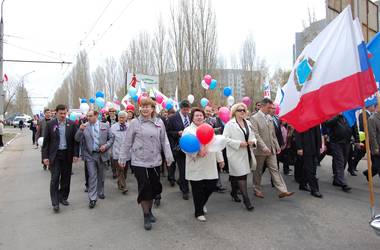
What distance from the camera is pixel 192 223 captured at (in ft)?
17.0

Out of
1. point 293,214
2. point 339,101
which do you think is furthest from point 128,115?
point 339,101

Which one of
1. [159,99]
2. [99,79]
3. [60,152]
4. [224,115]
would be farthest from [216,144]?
[99,79]

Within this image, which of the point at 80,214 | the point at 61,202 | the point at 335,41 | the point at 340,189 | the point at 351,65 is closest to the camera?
the point at 351,65

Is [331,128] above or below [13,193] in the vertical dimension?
above

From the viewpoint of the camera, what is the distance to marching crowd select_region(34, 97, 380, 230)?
5.16m

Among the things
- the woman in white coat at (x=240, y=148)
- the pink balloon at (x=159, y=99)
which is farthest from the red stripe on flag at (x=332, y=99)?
the pink balloon at (x=159, y=99)

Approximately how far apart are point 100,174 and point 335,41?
15.9ft

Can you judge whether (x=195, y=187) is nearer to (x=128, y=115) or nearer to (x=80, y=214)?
(x=80, y=214)

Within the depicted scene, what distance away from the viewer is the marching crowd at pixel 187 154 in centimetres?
516

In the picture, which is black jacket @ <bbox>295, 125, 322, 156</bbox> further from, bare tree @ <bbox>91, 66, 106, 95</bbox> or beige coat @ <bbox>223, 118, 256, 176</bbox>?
bare tree @ <bbox>91, 66, 106, 95</bbox>

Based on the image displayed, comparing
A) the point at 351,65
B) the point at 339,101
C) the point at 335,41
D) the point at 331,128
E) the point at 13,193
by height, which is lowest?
the point at 13,193

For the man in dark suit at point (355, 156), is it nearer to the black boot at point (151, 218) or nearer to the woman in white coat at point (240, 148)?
the woman in white coat at point (240, 148)

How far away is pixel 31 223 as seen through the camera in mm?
5496

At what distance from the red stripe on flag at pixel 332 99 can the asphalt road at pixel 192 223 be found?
1.50 metres
